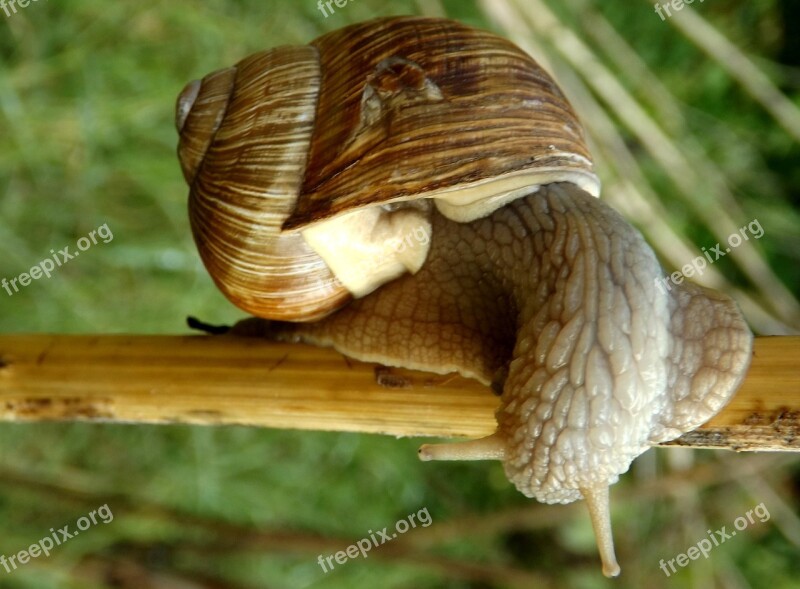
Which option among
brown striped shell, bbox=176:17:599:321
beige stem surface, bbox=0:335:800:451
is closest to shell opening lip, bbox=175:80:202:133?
brown striped shell, bbox=176:17:599:321

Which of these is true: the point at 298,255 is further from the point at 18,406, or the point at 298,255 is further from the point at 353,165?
the point at 18,406

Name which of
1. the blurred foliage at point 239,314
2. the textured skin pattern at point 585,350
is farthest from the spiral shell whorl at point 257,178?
the blurred foliage at point 239,314

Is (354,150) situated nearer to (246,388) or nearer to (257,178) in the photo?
(257,178)

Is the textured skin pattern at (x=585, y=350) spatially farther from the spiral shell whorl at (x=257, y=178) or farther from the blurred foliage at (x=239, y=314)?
the blurred foliage at (x=239, y=314)

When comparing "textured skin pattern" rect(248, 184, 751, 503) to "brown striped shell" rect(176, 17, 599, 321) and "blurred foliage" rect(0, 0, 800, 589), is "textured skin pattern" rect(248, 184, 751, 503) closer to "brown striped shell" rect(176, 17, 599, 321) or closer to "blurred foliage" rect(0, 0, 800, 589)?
"brown striped shell" rect(176, 17, 599, 321)

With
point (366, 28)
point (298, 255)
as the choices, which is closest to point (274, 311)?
point (298, 255)

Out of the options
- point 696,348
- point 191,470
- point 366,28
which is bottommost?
point 191,470
